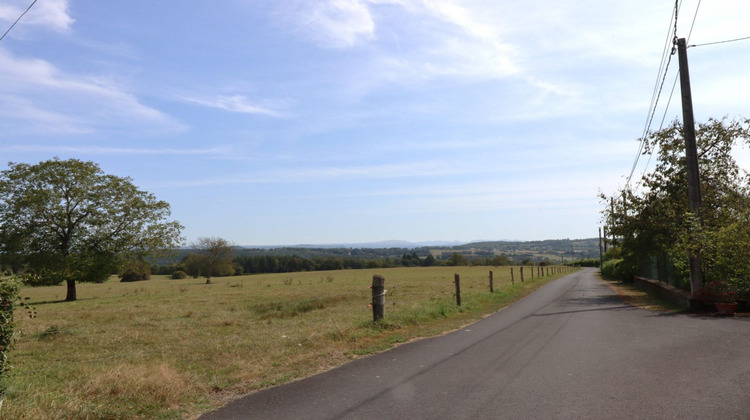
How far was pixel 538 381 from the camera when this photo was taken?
6.22m

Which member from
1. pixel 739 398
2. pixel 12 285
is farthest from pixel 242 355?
pixel 739 398

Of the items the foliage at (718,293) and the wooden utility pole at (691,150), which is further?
the wooden utility pole at (691,150)

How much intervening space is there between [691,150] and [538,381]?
506 inches

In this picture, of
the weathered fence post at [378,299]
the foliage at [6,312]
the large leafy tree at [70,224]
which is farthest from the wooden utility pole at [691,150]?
the large leafy tree at [70,224]

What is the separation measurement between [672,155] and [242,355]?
2346 cm

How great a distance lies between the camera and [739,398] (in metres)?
5.14

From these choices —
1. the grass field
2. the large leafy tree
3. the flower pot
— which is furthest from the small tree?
the flower pot

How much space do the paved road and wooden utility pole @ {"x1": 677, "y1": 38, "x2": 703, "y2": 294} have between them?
5403mm

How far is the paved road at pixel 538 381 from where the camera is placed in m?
5.06

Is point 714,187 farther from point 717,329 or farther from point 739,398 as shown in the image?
point 739,398

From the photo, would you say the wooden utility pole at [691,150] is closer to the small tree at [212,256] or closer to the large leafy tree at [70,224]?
the large leafy tree at [70,224]

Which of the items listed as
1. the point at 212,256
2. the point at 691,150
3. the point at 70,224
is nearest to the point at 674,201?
the point at 691,150

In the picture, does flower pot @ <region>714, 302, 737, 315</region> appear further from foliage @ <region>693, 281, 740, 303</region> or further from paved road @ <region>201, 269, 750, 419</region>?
paved road @ <region>201, 269, 750, 419</region>

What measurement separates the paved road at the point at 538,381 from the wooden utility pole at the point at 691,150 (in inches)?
213
